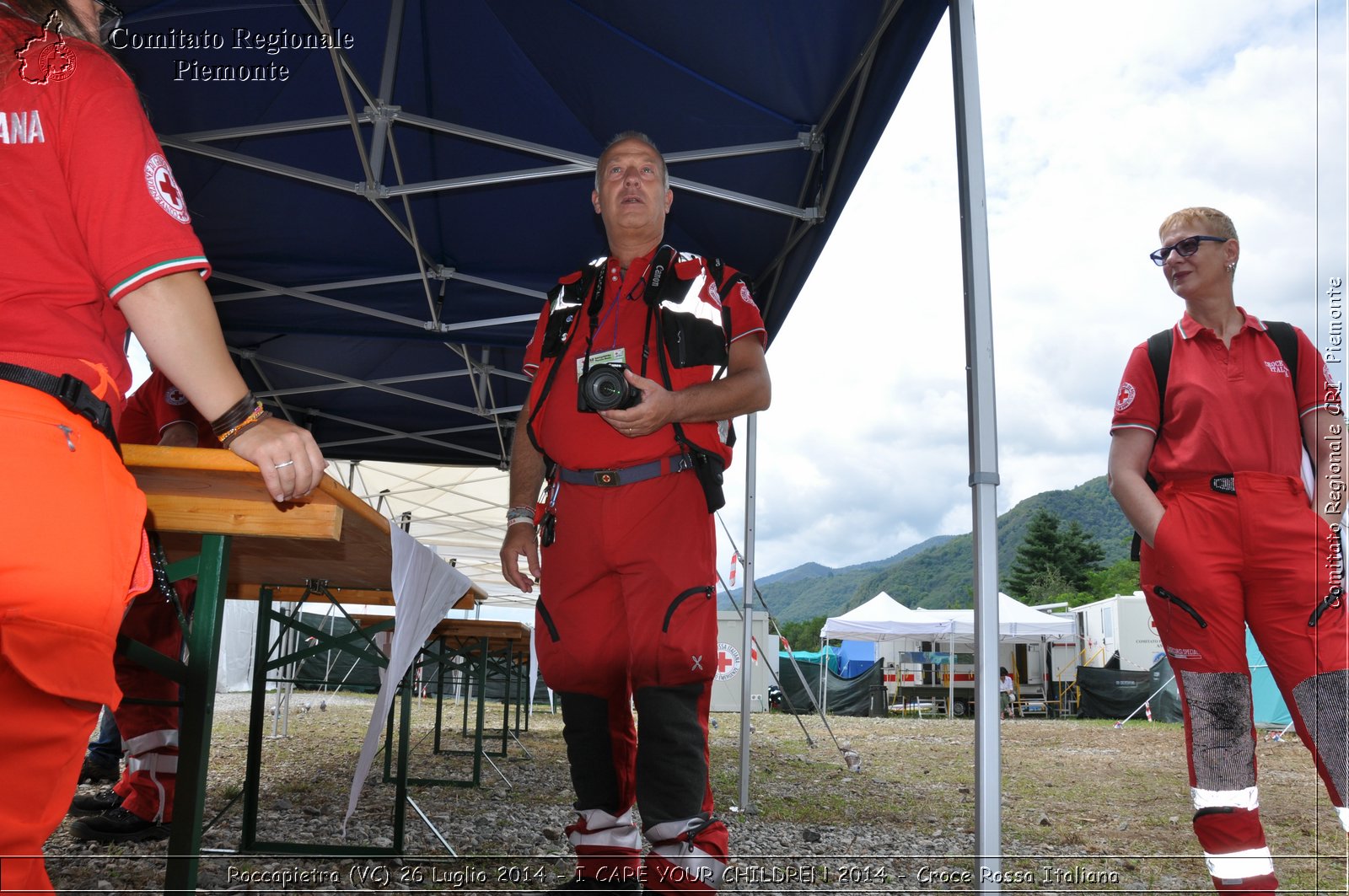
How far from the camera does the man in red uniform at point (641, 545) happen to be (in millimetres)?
1921

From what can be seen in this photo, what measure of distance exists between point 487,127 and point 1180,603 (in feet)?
12.7

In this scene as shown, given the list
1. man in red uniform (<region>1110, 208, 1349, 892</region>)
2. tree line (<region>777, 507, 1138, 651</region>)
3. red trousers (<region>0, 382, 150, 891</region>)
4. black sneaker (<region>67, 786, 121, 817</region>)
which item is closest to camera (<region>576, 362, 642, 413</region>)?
red trousers (<region>0, 382, 150, 891</region>)

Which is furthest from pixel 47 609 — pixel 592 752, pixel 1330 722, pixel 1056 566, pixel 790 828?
pixel 1056 566

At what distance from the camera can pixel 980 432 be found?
2.14m

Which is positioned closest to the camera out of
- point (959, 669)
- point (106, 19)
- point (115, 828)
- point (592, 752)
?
point (106, 19)

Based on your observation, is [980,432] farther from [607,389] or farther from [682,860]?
[682,860]

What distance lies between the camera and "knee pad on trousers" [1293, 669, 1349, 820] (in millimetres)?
1998

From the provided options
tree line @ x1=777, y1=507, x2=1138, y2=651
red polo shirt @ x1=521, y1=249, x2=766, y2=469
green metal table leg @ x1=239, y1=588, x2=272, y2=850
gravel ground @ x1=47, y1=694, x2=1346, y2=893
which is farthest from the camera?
tree line @ x1=777, y1=507, x2=1138, y2=651

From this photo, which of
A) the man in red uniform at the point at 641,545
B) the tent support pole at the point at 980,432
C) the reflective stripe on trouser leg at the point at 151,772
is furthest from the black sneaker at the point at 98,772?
the tent support pole at the point at 980,432

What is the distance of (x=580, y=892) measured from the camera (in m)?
1.94

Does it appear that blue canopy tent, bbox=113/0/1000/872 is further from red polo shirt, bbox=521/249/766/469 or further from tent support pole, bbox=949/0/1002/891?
red polo shirt, bbox=521/249/766/469

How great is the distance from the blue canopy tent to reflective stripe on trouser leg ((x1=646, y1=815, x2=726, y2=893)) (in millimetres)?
1684

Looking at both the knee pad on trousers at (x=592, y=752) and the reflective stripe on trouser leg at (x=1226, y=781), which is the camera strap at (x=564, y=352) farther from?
the reflective stripe on trouser leg at (x=1226, y=781)

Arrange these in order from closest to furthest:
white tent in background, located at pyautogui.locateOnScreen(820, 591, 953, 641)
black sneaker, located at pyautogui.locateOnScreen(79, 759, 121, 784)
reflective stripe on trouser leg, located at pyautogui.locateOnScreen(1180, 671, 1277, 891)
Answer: reflective stripe on trouser leg, located at pyautogui.locateOnScreen(1180, 671, 1277, 891) → black sneaker, located at pyautogui.locateOnScreen(79, 759, 121, 784) → white tent in background, located at pyautogui.locateOnScreen(820, 591, 953, 641)
